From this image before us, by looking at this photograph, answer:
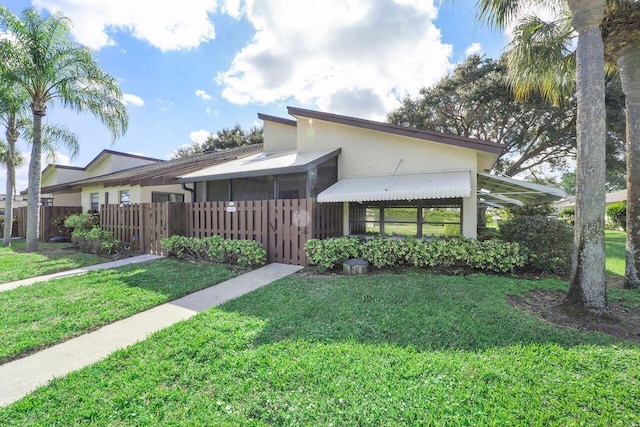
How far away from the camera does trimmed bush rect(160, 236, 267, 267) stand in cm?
1079

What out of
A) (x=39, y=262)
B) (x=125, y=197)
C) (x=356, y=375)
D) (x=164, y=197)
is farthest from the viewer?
(x=164, y=197)

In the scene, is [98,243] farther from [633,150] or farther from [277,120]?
[633,150]

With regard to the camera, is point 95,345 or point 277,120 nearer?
point 95,345

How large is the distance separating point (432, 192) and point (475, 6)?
580 centimetres

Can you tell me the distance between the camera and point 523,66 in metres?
9.65

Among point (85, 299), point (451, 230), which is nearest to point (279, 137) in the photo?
point (451, 230)

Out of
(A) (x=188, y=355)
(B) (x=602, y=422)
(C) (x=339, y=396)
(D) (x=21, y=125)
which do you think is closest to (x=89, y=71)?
(D) (x=21, y=125)

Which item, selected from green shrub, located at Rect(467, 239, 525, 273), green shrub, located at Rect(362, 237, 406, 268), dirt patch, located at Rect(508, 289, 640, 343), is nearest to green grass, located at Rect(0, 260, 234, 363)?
green shrub, located at Rect(362, 237, 406, 268)

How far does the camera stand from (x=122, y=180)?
15656 mm

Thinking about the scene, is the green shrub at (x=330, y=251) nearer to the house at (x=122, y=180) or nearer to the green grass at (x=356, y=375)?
the green grass at (x=356, y=375)

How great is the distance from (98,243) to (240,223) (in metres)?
7.76

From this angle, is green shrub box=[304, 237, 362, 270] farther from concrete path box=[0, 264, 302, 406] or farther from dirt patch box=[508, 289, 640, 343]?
dirt patch box=[508, 289, 640, 343]

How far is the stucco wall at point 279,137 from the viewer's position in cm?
1784

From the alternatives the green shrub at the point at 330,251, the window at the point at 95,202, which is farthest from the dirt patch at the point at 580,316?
the window at the point at 95,202
